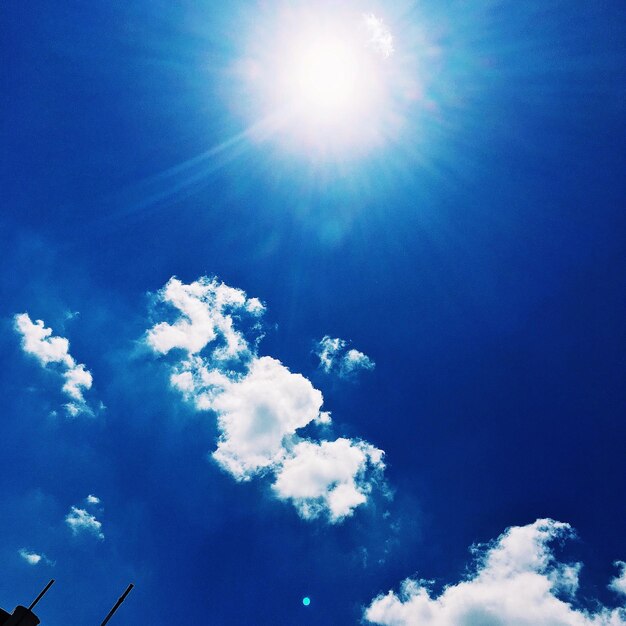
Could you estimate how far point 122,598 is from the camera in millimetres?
22828

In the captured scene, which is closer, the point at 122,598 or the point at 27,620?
the point at 27,620

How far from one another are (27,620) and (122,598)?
17.3 ft

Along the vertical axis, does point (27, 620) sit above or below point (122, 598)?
below

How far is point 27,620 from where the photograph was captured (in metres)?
18.7
